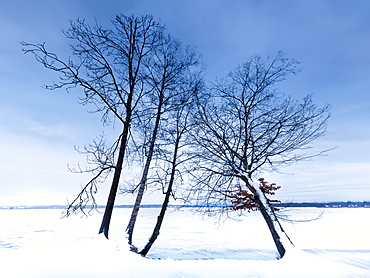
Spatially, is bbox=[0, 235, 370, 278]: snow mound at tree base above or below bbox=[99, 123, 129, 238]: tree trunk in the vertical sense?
below

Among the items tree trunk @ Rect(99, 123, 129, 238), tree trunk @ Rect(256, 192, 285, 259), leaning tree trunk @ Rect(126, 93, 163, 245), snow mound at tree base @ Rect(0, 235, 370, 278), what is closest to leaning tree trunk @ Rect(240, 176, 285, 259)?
tree trunk @ Rect(256, 192, 285, 259)

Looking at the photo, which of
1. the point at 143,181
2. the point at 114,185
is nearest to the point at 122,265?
the point at 114,185

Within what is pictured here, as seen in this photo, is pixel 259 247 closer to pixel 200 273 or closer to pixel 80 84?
pixel 200 273

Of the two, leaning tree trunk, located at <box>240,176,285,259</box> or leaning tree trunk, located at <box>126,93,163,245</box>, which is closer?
leaning tree trunk, located at <box>240,176,285,259</box>

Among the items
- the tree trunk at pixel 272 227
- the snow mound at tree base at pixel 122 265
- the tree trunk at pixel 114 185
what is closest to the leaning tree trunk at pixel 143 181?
the tree trunk at pixel 114 185

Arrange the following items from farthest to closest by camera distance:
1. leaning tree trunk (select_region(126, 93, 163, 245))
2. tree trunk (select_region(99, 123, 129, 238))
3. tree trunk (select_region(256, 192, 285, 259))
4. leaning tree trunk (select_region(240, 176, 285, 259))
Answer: leaning tree trunk (select_region(126, 93, 163, 245)), leaning tree trunk (select_region(240, 176, 285, 259)), tree trunk (select_region(99, 123, 129, 238)), tree trunk (select_region(256, 192, 285, 259))

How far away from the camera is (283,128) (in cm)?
853

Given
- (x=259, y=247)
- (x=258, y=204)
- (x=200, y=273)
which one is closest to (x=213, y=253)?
(x=259, y=247)

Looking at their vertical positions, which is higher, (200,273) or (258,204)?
(258,204)

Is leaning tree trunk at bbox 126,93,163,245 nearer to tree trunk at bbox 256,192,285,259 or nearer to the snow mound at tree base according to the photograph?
the snow mound at tree base

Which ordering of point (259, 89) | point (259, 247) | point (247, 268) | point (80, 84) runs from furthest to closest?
point (259, 247) → point (259, 89) → point (80, 84) → point (247, 268)

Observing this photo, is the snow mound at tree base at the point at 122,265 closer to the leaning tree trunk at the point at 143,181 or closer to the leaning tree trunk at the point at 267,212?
the leaning tree trunk at the point at 267,212

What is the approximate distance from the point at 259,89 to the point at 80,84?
6616 millimetres

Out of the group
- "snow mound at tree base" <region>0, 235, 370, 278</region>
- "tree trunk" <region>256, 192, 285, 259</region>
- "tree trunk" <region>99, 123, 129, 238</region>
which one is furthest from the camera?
"tree trunk" <region>99, 123, 129, 238</region>
